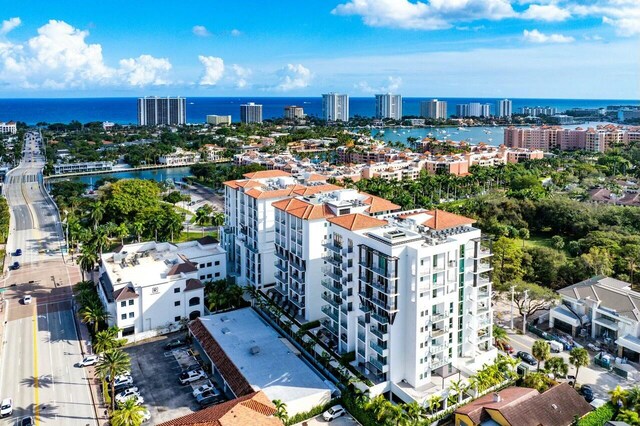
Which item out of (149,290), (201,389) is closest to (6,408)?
(201,389)

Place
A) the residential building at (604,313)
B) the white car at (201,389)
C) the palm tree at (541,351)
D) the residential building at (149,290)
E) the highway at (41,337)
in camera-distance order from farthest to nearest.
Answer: the residential building at (149,290) → the residential building at (604,313) → the palm tree at (541,351) → the white car at (201,389) → the highway at (41,337)

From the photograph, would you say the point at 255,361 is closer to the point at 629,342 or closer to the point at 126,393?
the point at 126,393

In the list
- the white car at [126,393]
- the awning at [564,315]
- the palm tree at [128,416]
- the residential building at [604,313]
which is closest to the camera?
the palm tree at [128,416]

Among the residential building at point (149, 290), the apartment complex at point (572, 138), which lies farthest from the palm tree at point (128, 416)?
the apartment complex at point (572, 138)

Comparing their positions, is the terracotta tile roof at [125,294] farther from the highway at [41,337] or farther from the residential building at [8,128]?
the residential building at [8,128]

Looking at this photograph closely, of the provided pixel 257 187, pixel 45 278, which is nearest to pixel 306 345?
pixel 257 187

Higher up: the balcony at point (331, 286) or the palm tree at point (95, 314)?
the balcony at point (331, 286)
